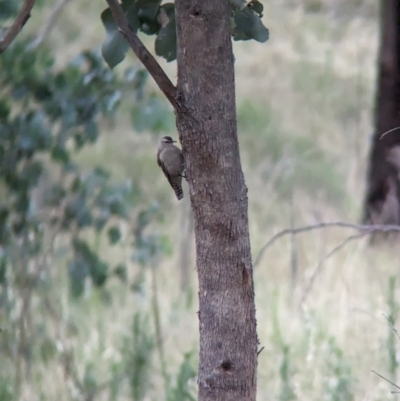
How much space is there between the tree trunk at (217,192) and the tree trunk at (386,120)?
3330mm

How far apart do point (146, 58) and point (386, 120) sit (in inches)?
150

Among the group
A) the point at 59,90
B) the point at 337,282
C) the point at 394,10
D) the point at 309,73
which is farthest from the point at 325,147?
the point at 59,90

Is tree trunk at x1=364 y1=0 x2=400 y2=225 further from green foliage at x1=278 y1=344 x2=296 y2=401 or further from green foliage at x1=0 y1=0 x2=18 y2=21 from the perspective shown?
green foliage at x1=0 y1=0 x2=18 y2=21

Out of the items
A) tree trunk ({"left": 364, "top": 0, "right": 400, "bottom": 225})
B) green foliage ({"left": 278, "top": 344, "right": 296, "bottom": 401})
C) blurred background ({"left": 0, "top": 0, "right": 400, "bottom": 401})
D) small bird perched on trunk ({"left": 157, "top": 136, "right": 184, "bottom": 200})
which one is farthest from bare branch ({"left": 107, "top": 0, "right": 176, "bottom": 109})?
tree trunk ({"left": 364, "top": 0, "right": 400, "bottom": 225})

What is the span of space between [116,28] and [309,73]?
679cm

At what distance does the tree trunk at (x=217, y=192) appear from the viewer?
4.18 feet

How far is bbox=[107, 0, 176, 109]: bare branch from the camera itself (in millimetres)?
1324

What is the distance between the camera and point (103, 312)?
355cm

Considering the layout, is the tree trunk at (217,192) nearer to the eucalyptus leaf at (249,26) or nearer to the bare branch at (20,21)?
the eucalyptus leaf at (249,26)

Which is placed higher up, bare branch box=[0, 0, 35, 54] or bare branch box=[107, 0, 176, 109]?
bare branch box=[0, 0, 35, 54]

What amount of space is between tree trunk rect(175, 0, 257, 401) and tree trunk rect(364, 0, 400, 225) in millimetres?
3330

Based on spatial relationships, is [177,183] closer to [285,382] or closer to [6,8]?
[285,382]

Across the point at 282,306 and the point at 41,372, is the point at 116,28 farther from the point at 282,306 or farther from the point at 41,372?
the point at 282,306

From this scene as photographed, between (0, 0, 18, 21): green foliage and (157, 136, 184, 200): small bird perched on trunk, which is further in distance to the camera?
(0, 0, 18, 21): green foliage
